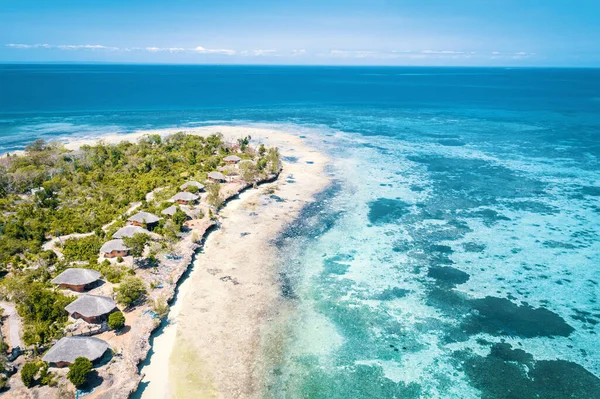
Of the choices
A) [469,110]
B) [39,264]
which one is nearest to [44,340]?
[39,264]

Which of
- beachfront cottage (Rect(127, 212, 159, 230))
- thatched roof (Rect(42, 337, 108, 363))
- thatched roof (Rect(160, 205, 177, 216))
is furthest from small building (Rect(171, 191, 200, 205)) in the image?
thatched roof (Rect(42, 337, 108, 363))

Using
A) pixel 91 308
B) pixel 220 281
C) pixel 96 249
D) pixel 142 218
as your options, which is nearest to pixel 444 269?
pixel 220 281

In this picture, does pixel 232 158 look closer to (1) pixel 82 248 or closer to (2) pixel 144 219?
(2) pixel 144 219

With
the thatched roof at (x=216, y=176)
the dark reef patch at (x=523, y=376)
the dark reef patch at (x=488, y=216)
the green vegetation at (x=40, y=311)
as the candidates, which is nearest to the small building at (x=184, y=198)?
the thatched roof at (x=216, y=176)

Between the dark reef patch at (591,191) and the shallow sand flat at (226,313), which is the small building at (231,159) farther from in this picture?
the dark reef patch at (591,191)

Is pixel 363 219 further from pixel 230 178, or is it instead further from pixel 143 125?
pixel 143 125
